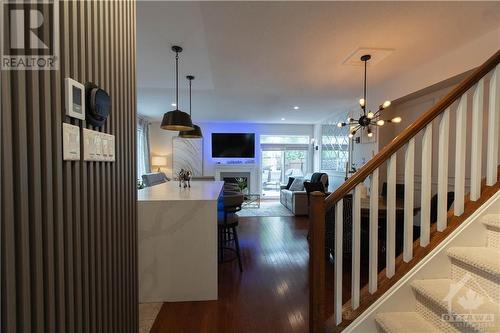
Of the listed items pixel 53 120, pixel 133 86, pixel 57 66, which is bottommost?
pixel 53 120

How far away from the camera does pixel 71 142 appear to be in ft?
2.83

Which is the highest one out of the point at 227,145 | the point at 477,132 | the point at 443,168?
the point at 227,145

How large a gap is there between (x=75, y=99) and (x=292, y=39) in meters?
2.38

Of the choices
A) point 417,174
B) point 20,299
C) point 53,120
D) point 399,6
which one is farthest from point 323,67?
point 20,299

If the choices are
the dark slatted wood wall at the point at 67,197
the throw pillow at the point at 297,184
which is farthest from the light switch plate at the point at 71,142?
the throw pillow at the point at 297,184

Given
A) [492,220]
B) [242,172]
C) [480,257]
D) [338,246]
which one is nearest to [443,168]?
[492,220]

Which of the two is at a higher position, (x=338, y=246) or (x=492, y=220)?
(x=492, y=220)

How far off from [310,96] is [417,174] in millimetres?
2331

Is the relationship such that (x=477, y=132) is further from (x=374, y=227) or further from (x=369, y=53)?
(x=369, y=53)

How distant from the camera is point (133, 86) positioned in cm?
143

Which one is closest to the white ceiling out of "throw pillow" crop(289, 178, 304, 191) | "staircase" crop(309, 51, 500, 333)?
"staircase" crop(309, 51, 500, 333)

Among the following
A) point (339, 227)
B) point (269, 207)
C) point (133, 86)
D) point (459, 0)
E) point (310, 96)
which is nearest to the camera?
point (133, 86)

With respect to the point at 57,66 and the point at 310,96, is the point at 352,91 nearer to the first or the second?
the point at 310,96

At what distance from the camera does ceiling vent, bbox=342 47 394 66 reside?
294 centimetres
